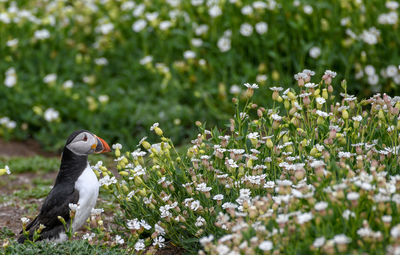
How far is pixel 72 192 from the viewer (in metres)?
3.94

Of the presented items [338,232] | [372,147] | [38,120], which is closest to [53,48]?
[38,120]

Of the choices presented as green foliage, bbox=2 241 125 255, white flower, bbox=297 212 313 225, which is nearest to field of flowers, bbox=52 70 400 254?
white flower, bbox=297 212 313 225

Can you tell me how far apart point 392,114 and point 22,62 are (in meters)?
5.80

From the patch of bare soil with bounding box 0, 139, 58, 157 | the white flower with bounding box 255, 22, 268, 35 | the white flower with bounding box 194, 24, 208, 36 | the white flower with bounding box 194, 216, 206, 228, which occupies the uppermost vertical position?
the white flower with bounding box 194, 216, 206, 228

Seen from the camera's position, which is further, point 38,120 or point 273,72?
point 38,120

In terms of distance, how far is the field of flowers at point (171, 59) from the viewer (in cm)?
711

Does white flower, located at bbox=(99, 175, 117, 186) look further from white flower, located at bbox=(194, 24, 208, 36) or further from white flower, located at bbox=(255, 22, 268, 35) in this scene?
white flower, located at bbox=(194, 24, 208, 36)

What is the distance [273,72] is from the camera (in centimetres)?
713

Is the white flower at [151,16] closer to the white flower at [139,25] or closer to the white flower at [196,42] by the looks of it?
the white flower at [139,25]

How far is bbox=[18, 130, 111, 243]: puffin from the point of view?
392 cm

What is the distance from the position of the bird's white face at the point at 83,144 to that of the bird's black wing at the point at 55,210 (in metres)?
0.25

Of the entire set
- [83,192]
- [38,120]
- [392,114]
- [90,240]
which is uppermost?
[392,114]

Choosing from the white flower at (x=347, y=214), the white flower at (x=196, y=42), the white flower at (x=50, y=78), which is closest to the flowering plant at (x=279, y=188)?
the white flower at (x=347, y=214)

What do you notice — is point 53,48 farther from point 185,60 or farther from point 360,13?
point 360,13
